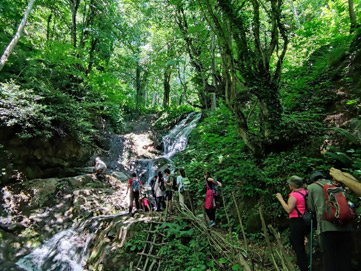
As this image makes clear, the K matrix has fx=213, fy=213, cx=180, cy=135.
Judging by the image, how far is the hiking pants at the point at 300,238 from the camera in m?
3.37

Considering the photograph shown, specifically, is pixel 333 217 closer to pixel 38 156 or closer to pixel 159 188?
pixel 159 188

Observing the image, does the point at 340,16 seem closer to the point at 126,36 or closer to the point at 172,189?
the point at 172,189

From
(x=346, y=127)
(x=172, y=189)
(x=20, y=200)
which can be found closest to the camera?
(x=346, y=127)

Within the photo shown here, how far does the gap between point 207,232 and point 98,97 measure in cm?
1306

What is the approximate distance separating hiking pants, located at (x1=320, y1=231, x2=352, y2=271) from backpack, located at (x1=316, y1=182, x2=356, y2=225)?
8.9 inches

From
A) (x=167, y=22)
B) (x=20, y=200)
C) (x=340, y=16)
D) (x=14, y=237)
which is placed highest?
(x=167, y=22)

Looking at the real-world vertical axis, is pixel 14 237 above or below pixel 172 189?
below

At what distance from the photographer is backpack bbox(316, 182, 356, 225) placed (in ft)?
8.54

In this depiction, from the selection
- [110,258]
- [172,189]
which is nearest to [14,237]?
[110,258]

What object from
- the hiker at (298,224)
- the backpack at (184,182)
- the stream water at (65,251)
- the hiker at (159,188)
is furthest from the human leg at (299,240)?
the stream water at (65,251)

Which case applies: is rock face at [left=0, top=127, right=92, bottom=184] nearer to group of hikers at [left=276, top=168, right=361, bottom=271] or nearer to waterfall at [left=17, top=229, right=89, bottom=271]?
waterfall at [left=17, top=229, right=89, bottom=271]

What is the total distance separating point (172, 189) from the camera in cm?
757

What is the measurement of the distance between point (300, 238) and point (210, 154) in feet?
20.1

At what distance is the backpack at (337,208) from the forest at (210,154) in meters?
0.16
